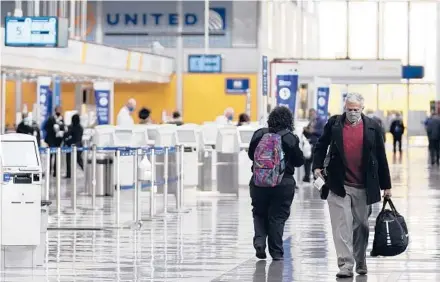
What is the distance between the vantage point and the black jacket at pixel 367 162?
12.7 m

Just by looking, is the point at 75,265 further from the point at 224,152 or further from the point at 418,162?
the point at 418,162

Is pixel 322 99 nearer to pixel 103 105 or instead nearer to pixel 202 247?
pixel 103 105

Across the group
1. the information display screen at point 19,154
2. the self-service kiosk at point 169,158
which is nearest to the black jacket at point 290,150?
the information display screen at point 19,154

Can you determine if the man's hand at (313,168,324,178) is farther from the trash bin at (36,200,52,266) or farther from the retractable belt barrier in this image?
the retractable belt barrier

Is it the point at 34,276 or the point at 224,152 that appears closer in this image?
the point at 34,276

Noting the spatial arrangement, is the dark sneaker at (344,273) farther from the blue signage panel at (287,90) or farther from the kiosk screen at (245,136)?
the blue signage panel at (287,90)

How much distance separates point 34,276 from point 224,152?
579 inches

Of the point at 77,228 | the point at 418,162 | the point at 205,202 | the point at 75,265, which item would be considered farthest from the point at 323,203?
the point at 418,162

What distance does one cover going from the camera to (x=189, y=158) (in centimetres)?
2645

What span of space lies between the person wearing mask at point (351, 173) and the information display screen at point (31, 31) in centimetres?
1613

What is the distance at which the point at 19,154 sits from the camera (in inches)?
545

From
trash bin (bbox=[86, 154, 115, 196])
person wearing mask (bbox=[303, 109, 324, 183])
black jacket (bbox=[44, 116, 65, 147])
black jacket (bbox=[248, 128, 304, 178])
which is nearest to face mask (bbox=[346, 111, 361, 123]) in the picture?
black jacket (bbox=[248, 128, 304, 178])

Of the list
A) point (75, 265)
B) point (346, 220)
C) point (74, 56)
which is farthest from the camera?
point (74, 56)

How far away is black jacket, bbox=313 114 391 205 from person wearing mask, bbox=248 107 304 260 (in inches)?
72.9
